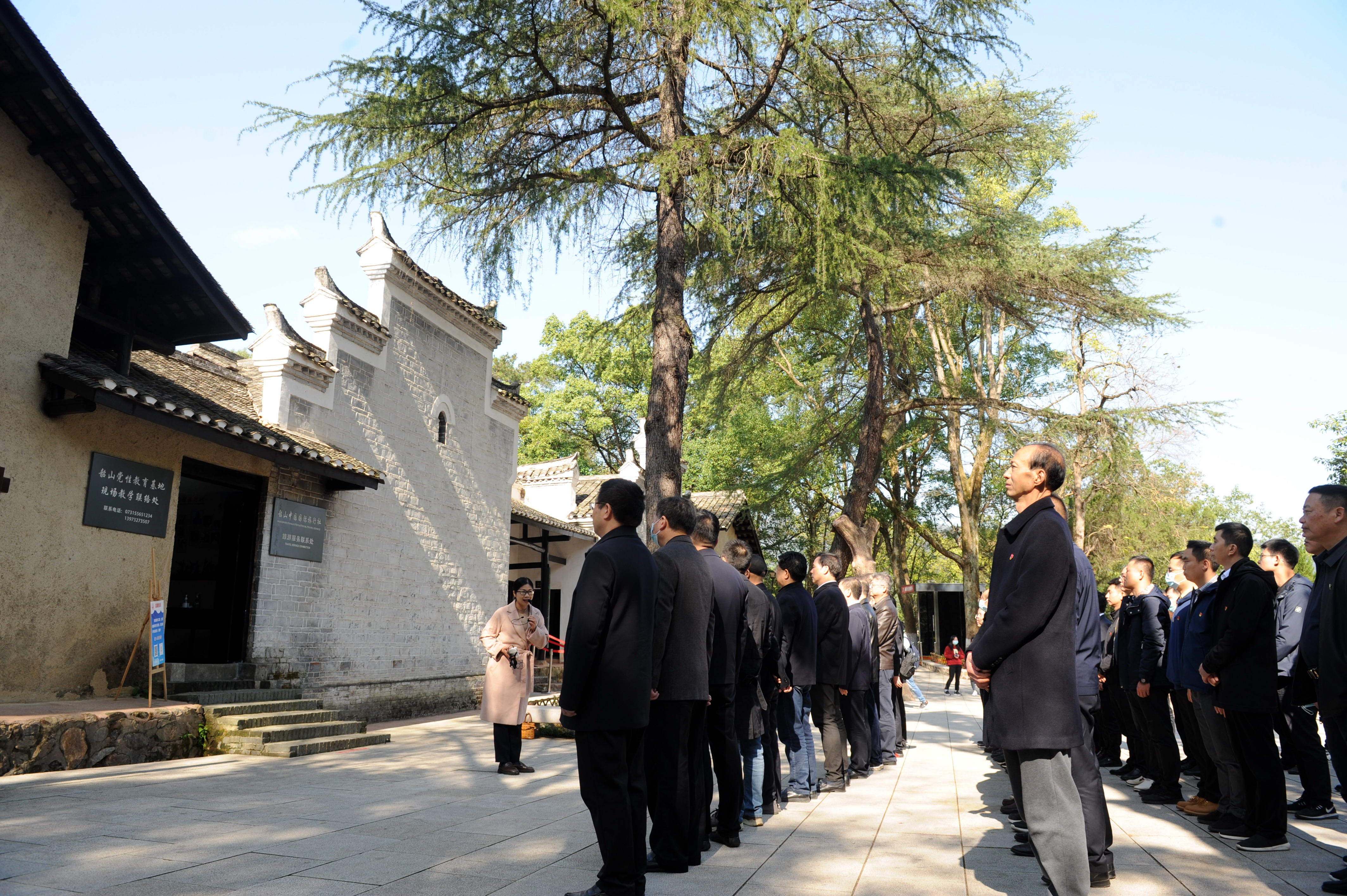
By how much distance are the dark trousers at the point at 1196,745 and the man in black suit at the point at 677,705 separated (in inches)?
136

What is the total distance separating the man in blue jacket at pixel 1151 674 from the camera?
646 centimetres

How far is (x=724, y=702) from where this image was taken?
511 cm

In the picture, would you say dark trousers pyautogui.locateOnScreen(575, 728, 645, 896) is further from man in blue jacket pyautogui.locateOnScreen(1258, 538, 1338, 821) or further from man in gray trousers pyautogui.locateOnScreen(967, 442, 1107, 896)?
man in blue jacket pyautogui.locateOnScreen(1258, 538, 1338, 821)

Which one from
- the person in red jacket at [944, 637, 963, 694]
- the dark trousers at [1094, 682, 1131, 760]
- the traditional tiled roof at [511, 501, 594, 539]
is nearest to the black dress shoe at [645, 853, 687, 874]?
the dark trousers at [1094, 682, 1131, 760]

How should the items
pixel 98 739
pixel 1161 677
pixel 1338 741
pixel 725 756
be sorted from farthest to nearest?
pixel 98 739, pixel 1161 677, pixel 725 756, pixel 1338 741

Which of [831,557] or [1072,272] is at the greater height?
[1072,272]

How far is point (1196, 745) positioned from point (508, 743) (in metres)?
5.59

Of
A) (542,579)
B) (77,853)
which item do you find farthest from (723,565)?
(542,579)

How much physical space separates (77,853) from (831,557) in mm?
5354

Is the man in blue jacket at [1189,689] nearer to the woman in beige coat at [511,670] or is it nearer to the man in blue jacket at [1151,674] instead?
the man in blue jacket at [1151,674]

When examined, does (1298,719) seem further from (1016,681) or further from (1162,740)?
(1016,681)

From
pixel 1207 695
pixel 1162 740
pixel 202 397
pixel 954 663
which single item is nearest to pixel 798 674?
pixel 1207 695

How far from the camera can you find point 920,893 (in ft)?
13.2

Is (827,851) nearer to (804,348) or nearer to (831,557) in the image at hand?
(831,557)
